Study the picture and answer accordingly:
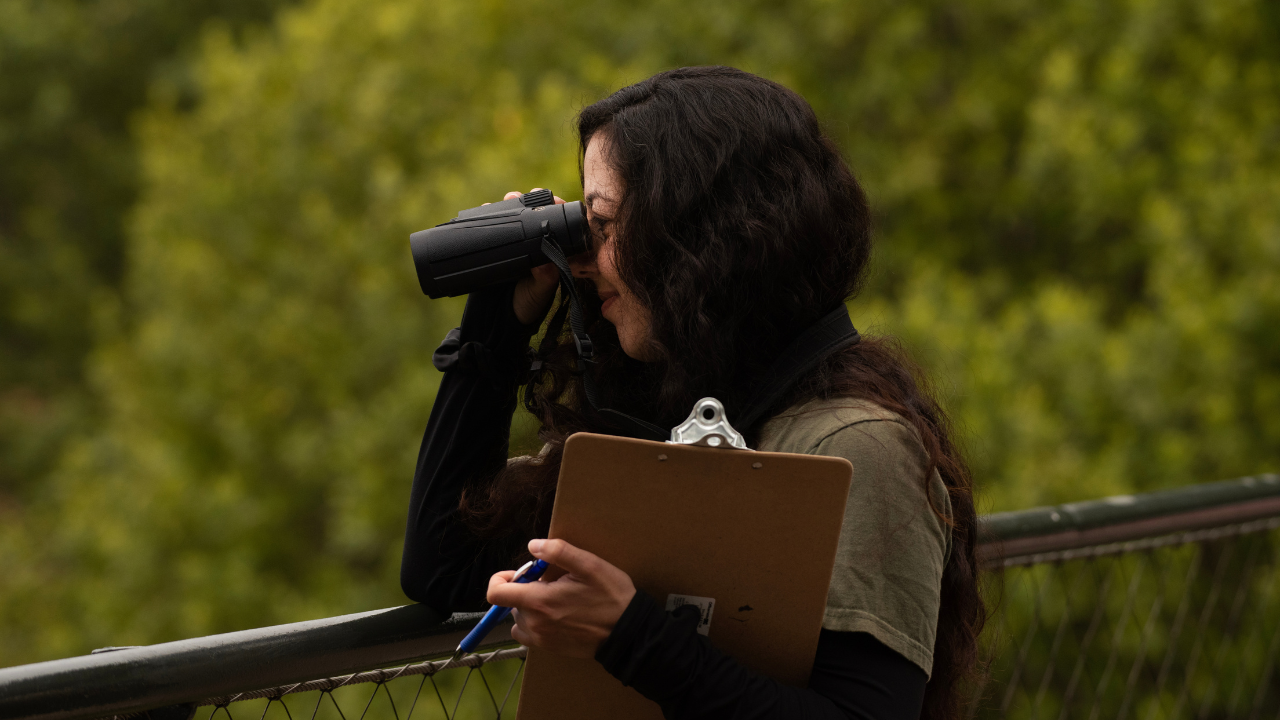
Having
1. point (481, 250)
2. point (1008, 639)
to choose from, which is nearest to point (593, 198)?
point (481, 250)

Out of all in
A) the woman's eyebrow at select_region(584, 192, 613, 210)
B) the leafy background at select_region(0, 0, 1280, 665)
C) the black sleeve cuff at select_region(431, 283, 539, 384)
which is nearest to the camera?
the woman's eyebrow at select_region(584, 192, 613, 210)

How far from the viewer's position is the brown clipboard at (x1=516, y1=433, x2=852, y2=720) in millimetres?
1172

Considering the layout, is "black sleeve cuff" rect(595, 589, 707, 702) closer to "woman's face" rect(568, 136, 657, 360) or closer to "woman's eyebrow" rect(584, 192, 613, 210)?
"woman's face" rect(568, 136, 657, 360)

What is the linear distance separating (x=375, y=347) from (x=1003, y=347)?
172 inches

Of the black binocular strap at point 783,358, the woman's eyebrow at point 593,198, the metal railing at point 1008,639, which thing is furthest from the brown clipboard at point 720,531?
the woman's eyebrow at point 593,198

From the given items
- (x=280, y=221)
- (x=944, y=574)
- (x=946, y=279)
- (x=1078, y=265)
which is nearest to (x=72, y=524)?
(x=280, y=221)

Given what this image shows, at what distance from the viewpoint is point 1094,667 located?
462cm

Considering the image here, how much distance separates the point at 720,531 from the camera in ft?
4.02

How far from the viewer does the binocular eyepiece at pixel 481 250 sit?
1624 mm

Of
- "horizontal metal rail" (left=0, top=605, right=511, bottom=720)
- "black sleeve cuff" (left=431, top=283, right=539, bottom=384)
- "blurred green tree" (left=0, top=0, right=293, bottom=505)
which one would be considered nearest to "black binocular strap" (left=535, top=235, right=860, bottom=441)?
"black sleeve cuff" (left=431, top=283, right=539, bottom=384)

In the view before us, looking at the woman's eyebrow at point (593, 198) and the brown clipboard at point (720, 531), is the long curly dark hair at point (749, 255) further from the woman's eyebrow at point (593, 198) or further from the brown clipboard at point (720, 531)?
the brown clipboard at point (720, 531)

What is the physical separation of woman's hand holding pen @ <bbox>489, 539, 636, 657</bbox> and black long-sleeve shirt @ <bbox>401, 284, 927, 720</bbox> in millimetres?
18

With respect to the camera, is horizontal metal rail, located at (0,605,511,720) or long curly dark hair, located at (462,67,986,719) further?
long curly dark hair, located at (462,67,986,719)

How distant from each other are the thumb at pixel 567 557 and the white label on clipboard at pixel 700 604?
114 mm
